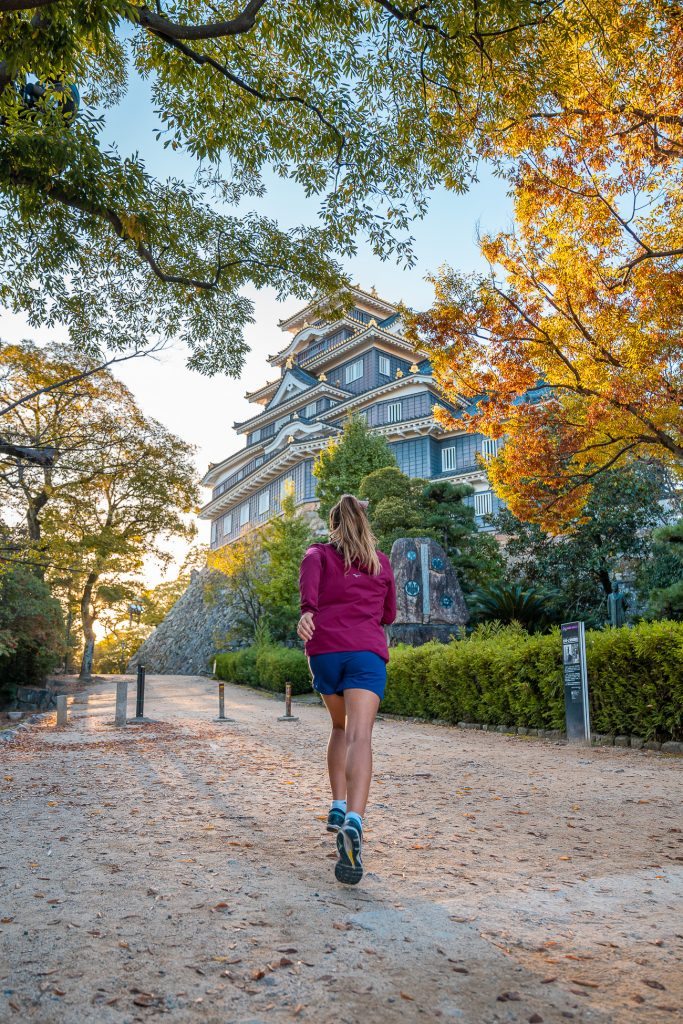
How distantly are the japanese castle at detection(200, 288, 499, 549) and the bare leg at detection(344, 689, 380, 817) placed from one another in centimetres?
2392

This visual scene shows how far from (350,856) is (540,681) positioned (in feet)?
26.0

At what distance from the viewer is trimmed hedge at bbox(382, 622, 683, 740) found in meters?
8.46

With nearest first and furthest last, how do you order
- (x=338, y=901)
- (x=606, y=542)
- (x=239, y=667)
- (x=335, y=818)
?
1. (x=338, y=901)
2. (x=335, y=818)
3. (x=606, y=542)
4. (x=239, y=667)

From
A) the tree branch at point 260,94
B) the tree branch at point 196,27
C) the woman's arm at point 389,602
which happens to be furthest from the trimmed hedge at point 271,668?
the tree branch at point 196,27

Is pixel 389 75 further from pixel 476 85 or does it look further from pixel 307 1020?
pixel 307 1020

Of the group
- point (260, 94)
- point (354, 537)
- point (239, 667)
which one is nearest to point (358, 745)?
point (354, 537)

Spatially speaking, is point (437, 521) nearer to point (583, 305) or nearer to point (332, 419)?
point (583, 305)

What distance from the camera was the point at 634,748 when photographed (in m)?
8.78

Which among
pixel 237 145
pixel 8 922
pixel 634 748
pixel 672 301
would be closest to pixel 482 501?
pixel 672 301

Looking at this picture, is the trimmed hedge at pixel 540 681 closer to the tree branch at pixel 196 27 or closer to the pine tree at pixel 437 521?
the pine tree at pixel 437 521

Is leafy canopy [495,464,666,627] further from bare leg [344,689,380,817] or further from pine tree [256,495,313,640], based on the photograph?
bare leg [344,689,380,817]

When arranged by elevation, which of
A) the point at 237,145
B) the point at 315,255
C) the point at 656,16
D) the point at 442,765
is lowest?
the point at 442,765

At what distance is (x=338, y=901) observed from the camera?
3123mm

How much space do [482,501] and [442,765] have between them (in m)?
25.1
